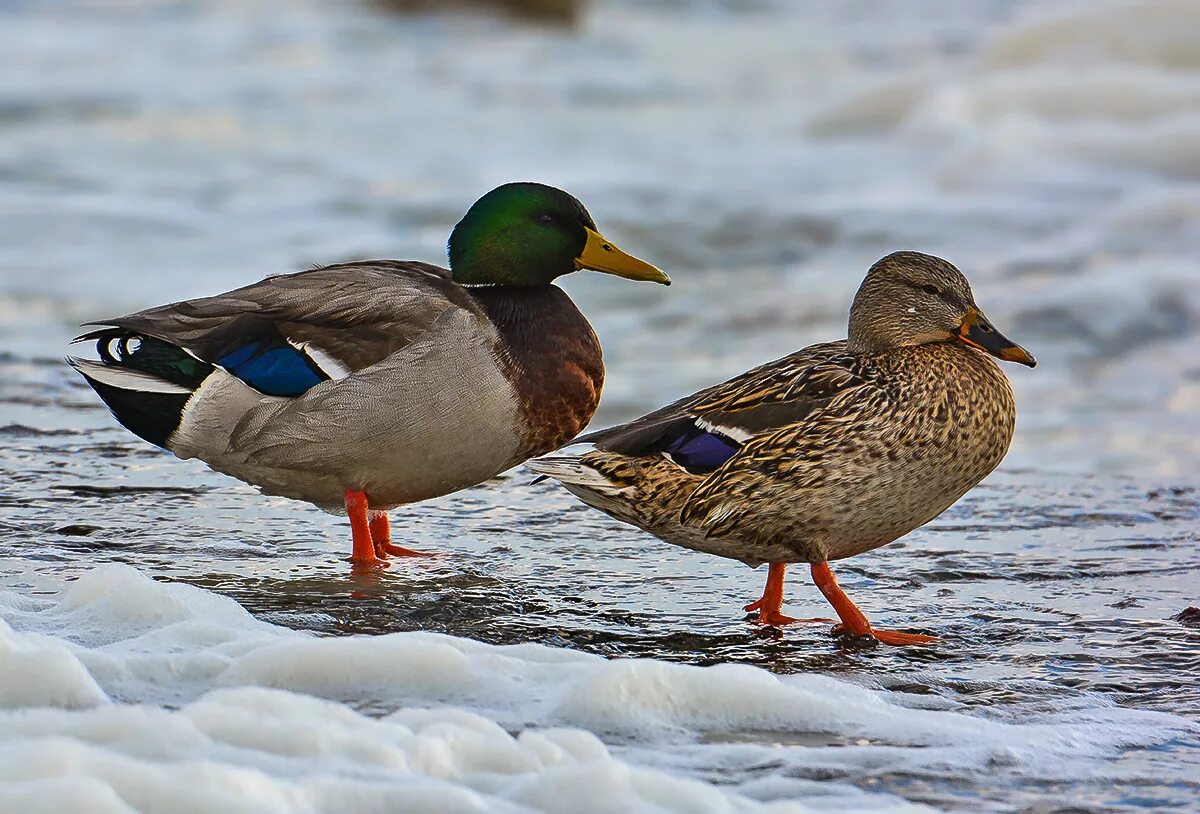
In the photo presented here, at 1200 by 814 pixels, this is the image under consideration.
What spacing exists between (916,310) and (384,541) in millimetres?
1888

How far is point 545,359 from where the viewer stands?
5.77 m

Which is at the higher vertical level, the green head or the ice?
the green head

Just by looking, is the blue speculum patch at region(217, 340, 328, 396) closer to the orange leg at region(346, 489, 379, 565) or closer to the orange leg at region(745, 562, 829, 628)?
the orange leg at region(346, 489, 379, 565)

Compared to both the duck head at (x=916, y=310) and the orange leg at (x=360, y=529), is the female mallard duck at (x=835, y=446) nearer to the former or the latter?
the duck head at (x=916, y=310)

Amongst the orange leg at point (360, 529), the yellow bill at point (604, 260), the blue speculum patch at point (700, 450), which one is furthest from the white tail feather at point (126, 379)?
the blue speculum patch at point (700, 450)

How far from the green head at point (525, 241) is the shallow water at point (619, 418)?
0.86 meters

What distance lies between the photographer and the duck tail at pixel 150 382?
5.75 metres

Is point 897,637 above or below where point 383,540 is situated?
below

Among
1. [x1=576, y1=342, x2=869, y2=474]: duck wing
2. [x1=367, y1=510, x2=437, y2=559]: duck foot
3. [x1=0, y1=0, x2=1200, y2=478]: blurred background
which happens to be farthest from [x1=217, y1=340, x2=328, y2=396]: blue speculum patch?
[x1=0, y1=0, x2=1200, y2=478]: blurred background

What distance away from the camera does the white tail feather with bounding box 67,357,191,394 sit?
5.75 m

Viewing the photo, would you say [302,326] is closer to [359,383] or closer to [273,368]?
[273,368]

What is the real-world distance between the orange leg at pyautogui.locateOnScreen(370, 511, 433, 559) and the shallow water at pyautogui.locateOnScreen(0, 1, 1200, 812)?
119mm

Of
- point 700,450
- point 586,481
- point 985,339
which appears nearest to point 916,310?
point 985,339

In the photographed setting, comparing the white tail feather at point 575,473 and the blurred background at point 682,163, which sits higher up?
the blurred background at point 682,163
